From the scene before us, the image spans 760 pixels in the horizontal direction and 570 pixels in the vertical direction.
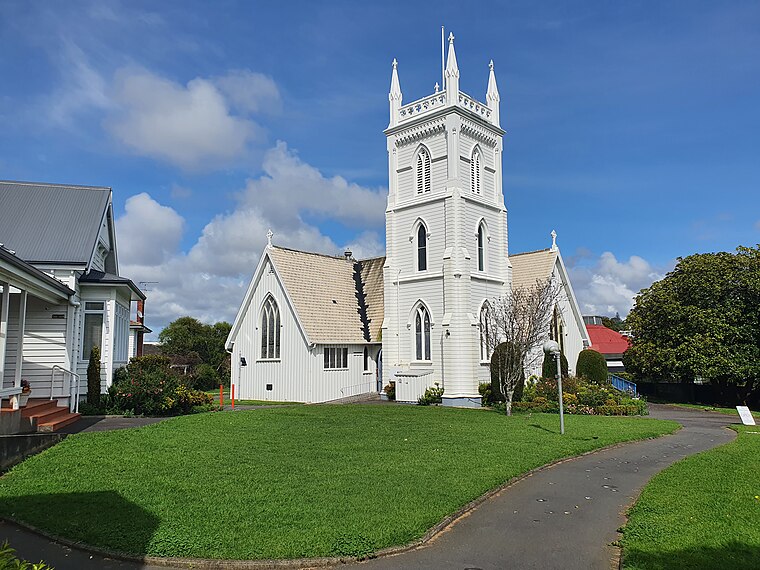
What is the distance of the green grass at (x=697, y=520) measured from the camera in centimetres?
676

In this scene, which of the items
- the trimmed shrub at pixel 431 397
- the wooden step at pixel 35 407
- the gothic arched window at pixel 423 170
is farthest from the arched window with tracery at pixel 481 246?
the wooden step at pixel 35 407

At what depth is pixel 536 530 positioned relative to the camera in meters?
8.22

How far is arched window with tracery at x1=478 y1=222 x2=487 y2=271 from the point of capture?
3044cm

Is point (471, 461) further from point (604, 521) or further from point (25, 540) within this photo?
point (25, 540)

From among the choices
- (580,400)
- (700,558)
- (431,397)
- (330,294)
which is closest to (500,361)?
(580,400)

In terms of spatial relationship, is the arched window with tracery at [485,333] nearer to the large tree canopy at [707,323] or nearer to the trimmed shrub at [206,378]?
the large tree canopy at [707,323]

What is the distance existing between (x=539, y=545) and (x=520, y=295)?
70.8 ft

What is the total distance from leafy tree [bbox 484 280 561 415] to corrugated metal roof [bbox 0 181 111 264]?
1597 cm

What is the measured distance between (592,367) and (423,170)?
1370 cm

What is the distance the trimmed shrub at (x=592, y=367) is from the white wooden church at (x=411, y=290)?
3114 millimetres

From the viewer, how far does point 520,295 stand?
28.5 metres

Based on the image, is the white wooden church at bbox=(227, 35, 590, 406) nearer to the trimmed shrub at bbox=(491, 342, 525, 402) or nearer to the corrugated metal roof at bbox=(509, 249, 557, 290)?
the corrugated metal roof at bbox=(509, 249, 557, 290)

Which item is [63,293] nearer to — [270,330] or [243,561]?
[270,330]

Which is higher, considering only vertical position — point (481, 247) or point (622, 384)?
point (481, 247)
